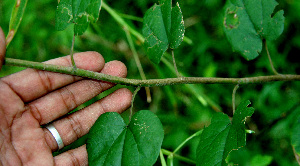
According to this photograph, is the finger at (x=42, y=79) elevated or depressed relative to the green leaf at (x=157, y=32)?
depressed

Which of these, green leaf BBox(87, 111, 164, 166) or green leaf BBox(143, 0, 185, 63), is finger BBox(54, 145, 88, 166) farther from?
green leaf BBox(143, 0, 185, 63)

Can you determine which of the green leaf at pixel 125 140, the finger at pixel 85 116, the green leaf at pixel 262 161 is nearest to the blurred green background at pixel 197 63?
the green leaf at pixel 262 161

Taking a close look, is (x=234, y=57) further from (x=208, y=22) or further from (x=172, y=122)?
(x=172, y=122)

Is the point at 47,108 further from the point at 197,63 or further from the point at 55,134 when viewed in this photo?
the point at 197,63

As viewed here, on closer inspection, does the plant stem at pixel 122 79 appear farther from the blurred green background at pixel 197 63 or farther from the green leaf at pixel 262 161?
the blurred green background at pixel 197 63

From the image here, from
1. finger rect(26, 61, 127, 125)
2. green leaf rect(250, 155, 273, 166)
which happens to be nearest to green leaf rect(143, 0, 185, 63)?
finger rect(26, 61, 127, 125)

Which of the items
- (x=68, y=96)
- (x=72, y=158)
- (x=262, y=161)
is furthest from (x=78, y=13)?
(x=262, y=161)
